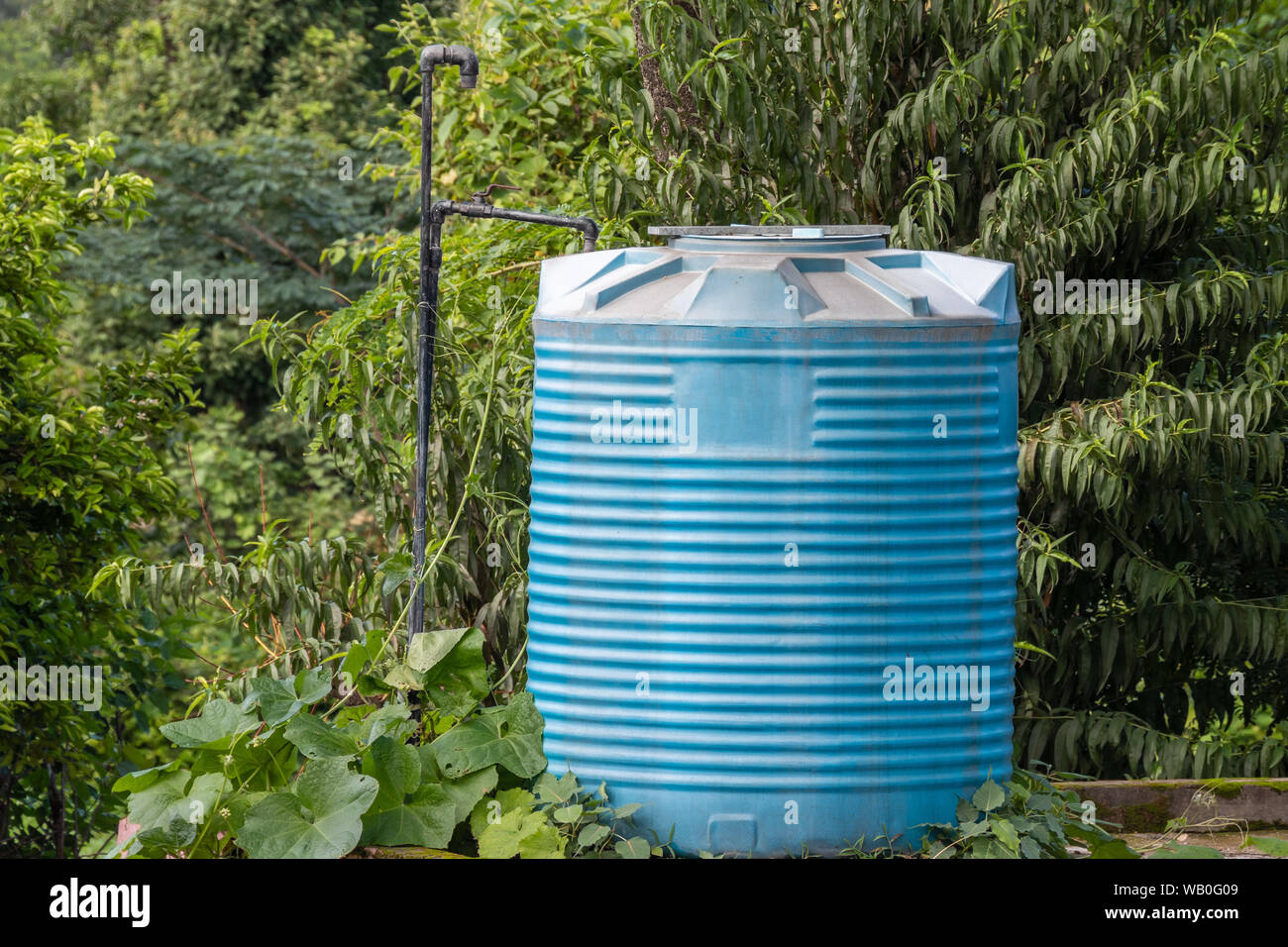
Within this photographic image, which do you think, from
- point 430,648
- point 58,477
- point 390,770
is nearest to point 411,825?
point 390,770

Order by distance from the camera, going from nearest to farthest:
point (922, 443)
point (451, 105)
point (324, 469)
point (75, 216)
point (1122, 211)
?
point (922, 443), point (1122, 211), point (75, 216), point (451, 105), point (324, 469)

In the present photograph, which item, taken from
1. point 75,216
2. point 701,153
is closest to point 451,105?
point 75,216

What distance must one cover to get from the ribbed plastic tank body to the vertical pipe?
0.80 m

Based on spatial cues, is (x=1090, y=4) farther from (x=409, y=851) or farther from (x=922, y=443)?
(x=409, y=851)

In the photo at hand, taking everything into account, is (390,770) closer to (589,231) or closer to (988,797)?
(988,797)

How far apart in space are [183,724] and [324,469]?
34.8 feet

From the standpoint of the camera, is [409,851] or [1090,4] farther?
[1090,4]

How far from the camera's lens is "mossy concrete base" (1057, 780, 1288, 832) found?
473cm

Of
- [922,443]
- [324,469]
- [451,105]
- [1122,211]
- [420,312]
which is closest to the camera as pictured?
[922,443]

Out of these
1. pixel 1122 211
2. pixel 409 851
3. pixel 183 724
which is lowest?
pixel 409 851

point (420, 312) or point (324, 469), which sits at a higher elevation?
point (420, 312)

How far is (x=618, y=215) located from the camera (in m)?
5.93

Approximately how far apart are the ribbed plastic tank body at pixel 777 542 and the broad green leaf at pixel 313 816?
1.89 feet

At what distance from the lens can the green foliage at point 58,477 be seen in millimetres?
6570
